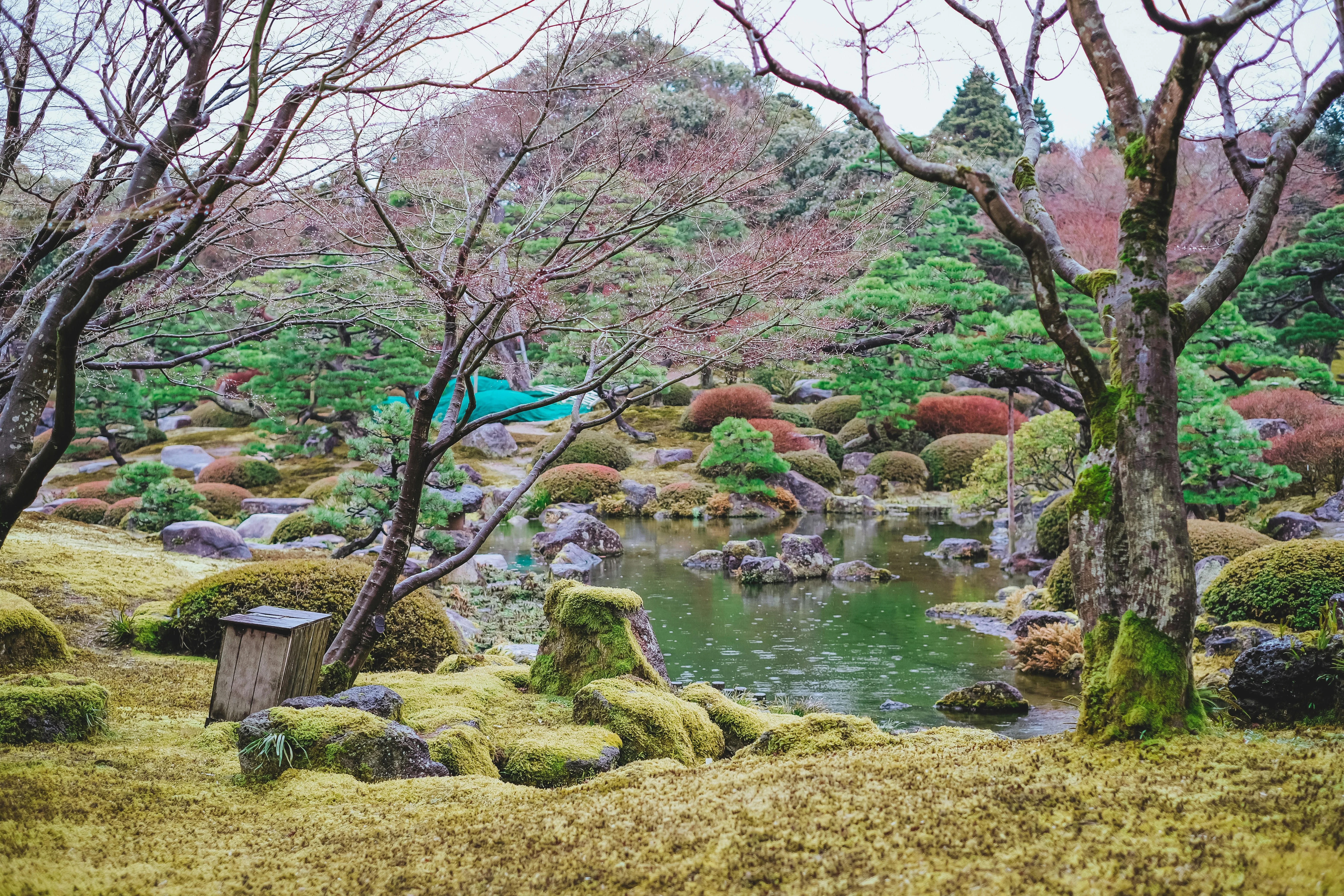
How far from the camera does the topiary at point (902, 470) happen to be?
776 inches

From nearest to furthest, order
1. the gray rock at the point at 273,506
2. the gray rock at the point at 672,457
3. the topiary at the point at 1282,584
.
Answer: the topiary at the point at 1282,584 < the gray rock at the point at 273,506 < the gray rock at the point at 672,457

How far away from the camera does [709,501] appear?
18062 millimetres

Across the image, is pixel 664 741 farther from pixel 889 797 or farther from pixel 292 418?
pixel 292 418

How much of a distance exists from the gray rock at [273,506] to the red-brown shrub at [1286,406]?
16450 millimetres

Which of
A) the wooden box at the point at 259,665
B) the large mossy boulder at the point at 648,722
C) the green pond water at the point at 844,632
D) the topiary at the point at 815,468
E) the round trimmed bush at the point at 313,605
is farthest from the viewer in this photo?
the topiary at the point at 815,468

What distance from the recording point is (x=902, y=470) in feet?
64.8

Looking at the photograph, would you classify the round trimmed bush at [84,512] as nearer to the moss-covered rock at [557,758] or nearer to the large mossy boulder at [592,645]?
the large mossy boulder at [592,645]

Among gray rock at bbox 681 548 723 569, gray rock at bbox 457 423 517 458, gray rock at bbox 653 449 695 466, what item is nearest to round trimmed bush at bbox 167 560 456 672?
gray rock at bbox 681 548 723 569

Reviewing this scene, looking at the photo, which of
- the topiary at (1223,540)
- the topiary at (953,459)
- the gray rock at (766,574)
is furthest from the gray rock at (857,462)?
the topiary at (1223,540)

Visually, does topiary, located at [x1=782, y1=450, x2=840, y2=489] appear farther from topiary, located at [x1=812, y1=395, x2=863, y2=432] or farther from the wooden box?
the wooden box

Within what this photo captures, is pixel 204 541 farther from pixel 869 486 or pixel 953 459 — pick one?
pixel 953 459

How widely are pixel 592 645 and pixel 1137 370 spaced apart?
324 centimetres

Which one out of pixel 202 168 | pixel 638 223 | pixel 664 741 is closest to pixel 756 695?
pixel 664 741

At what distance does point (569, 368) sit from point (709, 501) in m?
4.09
